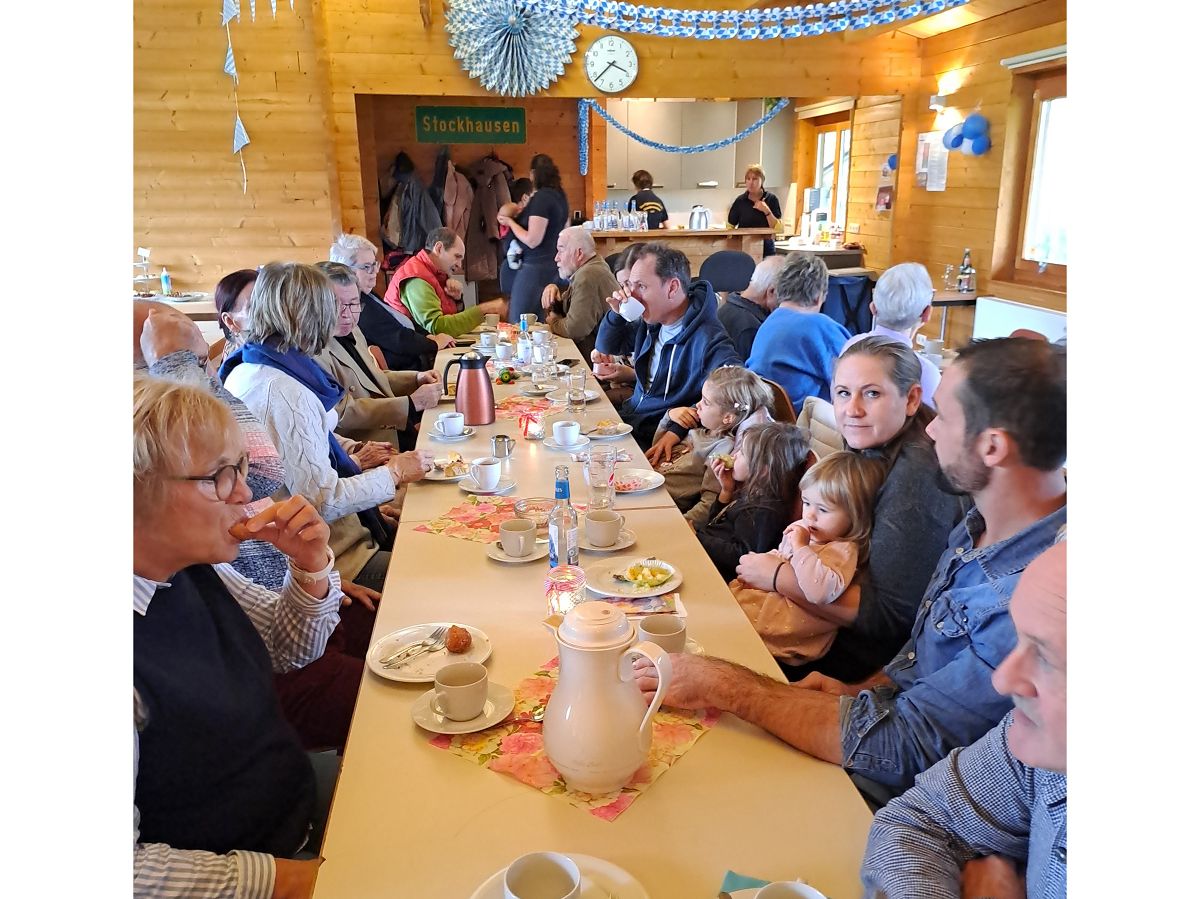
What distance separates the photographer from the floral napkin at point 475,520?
1.83 metres

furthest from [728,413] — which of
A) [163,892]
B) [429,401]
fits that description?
[163,892]

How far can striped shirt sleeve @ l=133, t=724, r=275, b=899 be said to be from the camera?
3.13 ft

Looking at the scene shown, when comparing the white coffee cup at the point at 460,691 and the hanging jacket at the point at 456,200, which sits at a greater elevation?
the hanging jacket at the point at 456,200

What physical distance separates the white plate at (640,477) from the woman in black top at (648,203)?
5768 millimetres

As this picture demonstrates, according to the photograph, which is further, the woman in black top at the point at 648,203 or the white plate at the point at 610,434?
the woman in black top at the point at 648,203

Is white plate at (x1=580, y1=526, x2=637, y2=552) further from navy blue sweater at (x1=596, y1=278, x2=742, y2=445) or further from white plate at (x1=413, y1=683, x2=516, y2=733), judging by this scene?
navy blue sweater at (x1=596, y1=278, x2=742, y2=445)

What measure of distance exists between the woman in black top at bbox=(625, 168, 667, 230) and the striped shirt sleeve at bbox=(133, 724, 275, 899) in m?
7.13

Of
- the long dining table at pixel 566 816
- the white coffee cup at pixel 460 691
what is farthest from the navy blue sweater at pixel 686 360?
the white coffee cup at pixel 460 691

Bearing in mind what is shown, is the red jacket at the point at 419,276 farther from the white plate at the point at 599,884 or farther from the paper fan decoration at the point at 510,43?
the white plate at the point at 599,884

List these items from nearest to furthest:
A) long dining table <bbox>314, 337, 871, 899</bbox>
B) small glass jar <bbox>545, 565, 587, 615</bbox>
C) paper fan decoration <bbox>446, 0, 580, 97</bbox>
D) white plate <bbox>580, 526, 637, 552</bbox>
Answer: long dining table <bbox>314, 337, 871, 899</bbox>
small glass jar <bbox>545, 565, 587, 615</bbox>
white plate <bbox>580, 526, 637, 552</bbox>
paper fan decoration <bbox>446, 0, 580, 97</bbox>

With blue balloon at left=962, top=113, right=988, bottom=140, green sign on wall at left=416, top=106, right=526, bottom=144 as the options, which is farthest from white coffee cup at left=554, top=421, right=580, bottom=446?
green sign on wall at left=416, top=106, right=526, bottom=144

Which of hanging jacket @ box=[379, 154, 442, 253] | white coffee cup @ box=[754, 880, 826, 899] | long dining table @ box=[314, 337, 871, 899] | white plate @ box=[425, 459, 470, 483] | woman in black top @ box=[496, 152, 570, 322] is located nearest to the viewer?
white coffee cup @ box=[754, 880, 826, 899]

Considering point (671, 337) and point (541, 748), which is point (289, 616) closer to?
point (541, 748)
